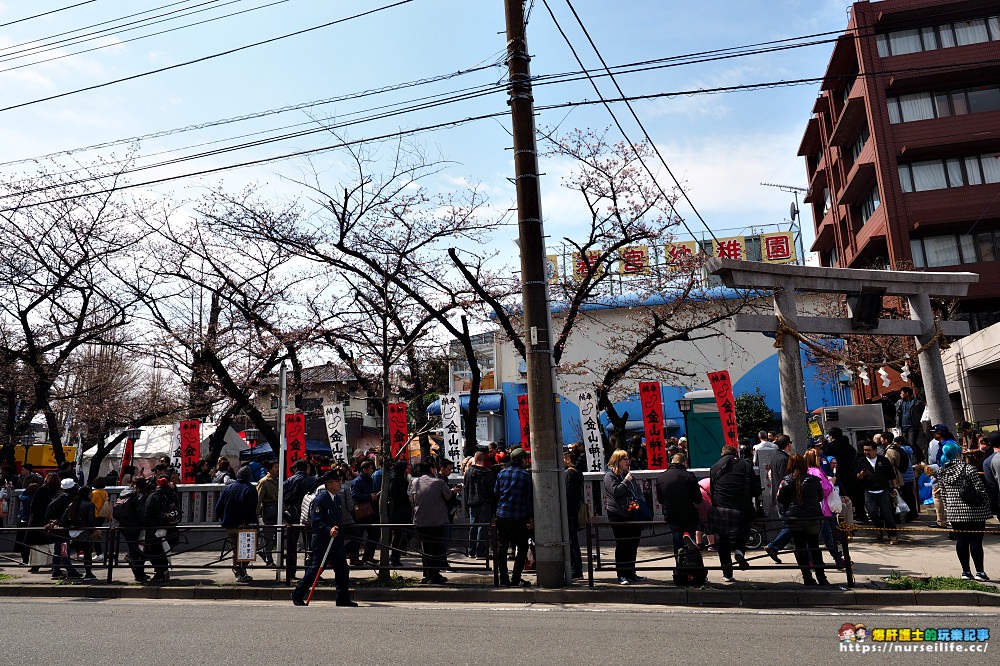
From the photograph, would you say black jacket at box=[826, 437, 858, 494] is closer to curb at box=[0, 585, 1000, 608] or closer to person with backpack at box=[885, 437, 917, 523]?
person with backpack at box=[885, 437, 917, 523]

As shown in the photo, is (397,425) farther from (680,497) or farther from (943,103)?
(943,103)

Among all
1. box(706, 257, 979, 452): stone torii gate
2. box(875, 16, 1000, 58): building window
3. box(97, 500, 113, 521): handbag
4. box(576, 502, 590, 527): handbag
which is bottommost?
box(576, 502, 590, 527): handbag

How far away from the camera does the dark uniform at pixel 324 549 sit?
9188mm

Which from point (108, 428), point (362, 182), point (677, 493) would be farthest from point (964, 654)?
point (108, 428)

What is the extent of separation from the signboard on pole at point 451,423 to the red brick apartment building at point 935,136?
2093cm

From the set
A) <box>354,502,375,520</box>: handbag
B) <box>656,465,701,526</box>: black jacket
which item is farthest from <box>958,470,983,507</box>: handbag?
<box>354,502,375,520</box>: handbag

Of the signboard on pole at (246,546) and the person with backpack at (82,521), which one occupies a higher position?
the person with backpack at (82,521)

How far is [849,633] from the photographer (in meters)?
6.53

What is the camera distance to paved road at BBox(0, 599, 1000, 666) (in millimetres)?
6008

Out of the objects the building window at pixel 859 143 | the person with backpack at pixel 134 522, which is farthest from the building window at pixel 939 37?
the person with backpack at pixel 134 522

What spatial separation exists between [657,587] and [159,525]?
8000mm

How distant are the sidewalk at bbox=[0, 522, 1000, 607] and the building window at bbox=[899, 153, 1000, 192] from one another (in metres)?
23.4

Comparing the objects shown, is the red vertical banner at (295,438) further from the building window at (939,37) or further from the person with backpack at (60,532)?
the building window at (939,37)

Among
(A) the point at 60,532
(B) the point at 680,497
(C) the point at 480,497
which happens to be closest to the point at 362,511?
(C) the point at 480,497
